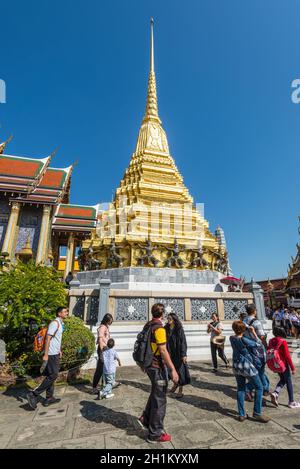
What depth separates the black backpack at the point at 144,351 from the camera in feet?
9.86

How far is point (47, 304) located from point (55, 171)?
22568 millimetres

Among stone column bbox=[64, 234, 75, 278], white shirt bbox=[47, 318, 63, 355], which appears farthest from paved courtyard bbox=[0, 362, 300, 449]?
stone column bbox=[64, 234, 75, 278]

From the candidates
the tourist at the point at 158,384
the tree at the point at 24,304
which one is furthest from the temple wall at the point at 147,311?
the tourist at the point at 158,384

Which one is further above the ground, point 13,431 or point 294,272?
point 294,272

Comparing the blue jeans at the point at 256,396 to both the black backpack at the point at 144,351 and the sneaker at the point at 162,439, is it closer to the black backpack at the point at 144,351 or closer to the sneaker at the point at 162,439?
the sneaker at the point at 162,439

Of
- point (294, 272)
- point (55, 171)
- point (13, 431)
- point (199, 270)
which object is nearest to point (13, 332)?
point (13, 431)

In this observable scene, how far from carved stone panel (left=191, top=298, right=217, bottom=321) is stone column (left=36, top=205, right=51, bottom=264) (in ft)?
50.2

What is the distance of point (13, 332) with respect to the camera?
19.8 ft

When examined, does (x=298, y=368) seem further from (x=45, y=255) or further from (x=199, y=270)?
(x=45, y=255)

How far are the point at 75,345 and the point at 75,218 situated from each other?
21086 millimetres

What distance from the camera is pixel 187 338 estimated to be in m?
7.82

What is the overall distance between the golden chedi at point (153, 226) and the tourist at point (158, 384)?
11.2m

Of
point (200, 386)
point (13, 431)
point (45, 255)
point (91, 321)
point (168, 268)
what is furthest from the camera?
point (45, 255)
